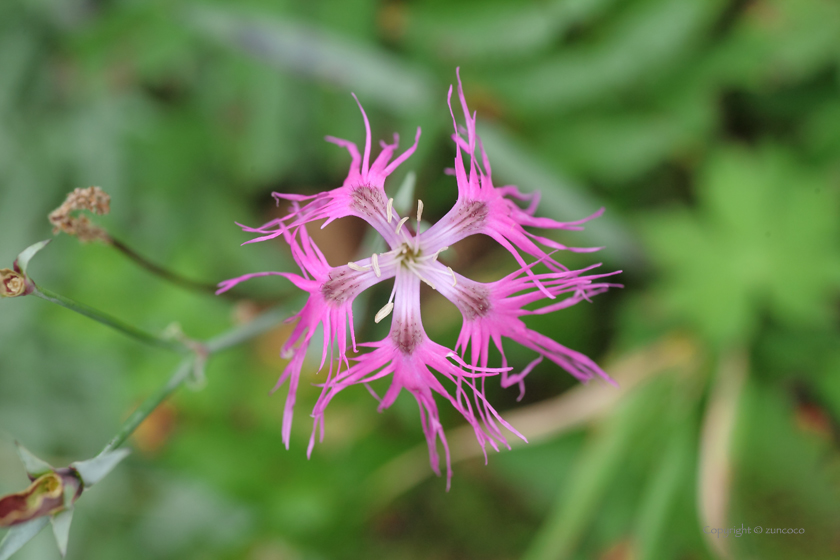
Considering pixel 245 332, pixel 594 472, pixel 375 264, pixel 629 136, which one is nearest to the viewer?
pixel 375 264

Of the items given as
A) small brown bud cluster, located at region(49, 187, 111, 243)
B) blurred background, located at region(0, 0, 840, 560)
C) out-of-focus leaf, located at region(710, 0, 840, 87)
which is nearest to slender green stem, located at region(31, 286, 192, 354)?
small brown bud cluster, located at region(49, 187, 111, 243)

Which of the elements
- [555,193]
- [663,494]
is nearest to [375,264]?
[555,193]

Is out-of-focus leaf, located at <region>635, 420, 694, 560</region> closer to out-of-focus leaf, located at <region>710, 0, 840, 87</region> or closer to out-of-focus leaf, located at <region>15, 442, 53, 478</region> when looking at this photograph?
out-of-focus leaf, located at <region>710, 0, 840, 87</region>

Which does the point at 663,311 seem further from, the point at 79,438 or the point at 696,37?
the point at 79,438

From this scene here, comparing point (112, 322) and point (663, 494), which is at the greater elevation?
point (663, 494)

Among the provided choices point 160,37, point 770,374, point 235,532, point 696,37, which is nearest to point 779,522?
point 770,374

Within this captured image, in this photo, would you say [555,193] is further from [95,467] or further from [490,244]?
[95,467]

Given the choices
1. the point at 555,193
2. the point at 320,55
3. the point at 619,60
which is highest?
the point at 619,60
